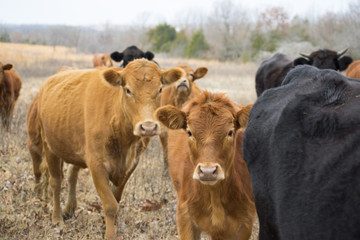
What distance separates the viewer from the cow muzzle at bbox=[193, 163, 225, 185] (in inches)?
141

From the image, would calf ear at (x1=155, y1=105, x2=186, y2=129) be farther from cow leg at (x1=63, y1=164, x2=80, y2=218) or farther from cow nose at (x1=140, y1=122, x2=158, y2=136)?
cow leg at (x1=63, y1=164, x2=80, y2=218)

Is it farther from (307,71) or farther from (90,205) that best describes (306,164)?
(90,205)

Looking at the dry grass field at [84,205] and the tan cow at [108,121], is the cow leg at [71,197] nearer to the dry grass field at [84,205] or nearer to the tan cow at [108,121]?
the dry grass field at [84,205]

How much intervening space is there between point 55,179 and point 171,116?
9.69 feet

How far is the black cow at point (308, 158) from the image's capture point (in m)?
1.91

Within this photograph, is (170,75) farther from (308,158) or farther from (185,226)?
(308,158)

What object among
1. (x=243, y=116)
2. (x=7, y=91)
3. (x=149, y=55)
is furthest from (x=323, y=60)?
(x=7, y=91)

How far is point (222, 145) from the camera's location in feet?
12.9

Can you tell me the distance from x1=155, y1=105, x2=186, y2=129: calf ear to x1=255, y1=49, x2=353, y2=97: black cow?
23.6 ft

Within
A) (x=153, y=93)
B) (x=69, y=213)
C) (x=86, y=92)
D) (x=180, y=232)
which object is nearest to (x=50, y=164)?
(x=69, y=213)

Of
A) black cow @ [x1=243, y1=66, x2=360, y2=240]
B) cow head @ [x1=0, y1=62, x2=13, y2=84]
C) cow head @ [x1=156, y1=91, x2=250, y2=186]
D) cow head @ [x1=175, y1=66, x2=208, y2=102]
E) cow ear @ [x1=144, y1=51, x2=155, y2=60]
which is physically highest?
black cow @ [x1=243, y1=66, x2=360, y2=240]

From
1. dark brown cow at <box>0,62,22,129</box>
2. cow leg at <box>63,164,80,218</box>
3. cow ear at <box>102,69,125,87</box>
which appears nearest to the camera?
cow ear at <box>102,69,125,87</box>

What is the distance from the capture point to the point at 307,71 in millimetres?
2639

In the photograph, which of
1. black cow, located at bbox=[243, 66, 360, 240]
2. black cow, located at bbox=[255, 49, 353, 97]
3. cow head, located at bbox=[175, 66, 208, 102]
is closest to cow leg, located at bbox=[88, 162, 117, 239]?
black cow, located at bbox=[243, 66, 360, 240]
